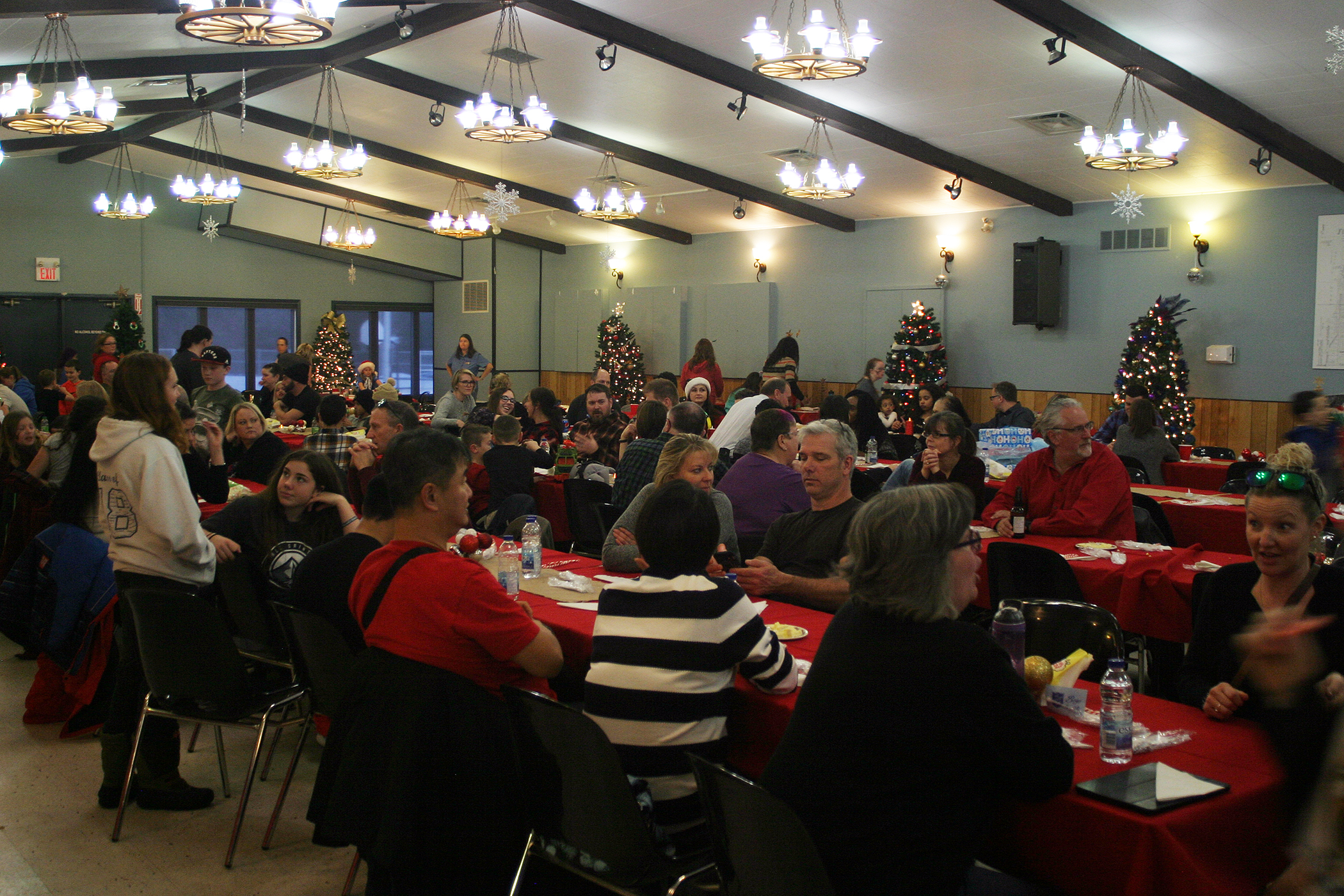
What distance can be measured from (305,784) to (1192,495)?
5132 millimetres

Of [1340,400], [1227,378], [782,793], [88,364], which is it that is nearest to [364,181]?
[88,364]

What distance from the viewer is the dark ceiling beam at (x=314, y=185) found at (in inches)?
619

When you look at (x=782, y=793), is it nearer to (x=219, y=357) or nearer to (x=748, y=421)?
(x=748, y=421)

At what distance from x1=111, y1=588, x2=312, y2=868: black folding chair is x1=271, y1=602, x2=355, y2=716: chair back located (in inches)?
9.9

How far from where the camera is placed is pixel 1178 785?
2.06 metres

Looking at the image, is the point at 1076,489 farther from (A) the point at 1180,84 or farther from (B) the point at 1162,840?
(A) the point at 1180,84

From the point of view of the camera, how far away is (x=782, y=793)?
2.03 metres

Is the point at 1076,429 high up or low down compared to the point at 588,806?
up

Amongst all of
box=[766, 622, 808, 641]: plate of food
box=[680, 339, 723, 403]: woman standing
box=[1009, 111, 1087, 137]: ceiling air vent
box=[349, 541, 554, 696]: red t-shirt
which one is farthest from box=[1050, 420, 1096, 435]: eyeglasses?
box=[680, 339, 723, 403]: woman standing

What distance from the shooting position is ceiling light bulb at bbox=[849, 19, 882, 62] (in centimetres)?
658

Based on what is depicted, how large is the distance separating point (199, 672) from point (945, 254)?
480 inches

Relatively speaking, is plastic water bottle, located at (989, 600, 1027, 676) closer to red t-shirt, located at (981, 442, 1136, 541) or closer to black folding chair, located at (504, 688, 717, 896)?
black folding chair, located at (504, 688, 717, 896)

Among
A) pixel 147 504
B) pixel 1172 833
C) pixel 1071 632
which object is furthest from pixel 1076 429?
pixel 147 504

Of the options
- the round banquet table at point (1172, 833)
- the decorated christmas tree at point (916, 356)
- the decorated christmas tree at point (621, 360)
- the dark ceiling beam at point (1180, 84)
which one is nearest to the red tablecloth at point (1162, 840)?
the round banquet table at point (1172, 833)
